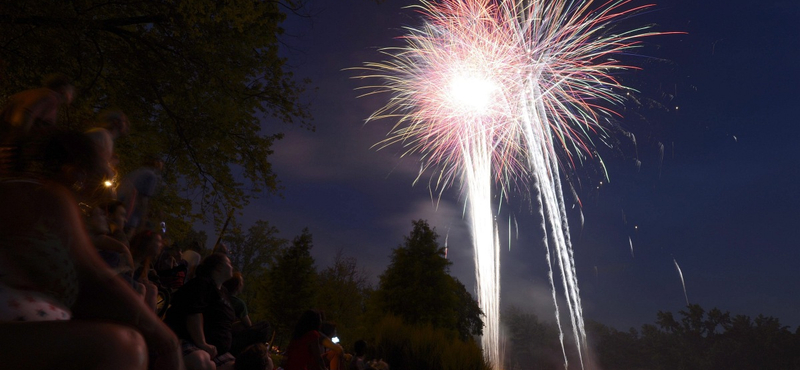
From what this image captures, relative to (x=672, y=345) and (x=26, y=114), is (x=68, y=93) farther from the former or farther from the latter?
(x=672, y=345)

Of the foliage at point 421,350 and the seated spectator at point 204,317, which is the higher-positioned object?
the foliage at point 421,350

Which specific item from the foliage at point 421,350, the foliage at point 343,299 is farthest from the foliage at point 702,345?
the foliage at point 421,350

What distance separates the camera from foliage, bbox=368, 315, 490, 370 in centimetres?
1151

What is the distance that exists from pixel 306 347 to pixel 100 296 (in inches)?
199

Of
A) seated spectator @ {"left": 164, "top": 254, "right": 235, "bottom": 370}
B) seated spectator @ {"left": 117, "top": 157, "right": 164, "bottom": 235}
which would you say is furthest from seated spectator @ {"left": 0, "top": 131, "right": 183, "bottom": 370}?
seated spectator @ {"left": 117, "top": 157, "right": 164, "bottom": 235}

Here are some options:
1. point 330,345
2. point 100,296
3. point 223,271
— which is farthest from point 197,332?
point 330,345

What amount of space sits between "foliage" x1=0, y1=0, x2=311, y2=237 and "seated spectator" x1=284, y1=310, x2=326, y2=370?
5.97 metres

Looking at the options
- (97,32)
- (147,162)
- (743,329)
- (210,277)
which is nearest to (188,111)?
(97,32)

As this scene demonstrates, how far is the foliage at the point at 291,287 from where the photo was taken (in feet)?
91.3

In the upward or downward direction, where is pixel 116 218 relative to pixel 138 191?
downward

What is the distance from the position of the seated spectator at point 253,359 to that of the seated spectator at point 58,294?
3944 mm

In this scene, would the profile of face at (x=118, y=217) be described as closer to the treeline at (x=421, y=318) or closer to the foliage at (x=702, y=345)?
the treeline at (x=421, y=318)

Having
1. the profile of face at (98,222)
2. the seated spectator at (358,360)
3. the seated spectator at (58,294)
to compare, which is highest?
the seated spectator at (358,360)

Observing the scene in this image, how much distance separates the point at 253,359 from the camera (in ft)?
15.7
